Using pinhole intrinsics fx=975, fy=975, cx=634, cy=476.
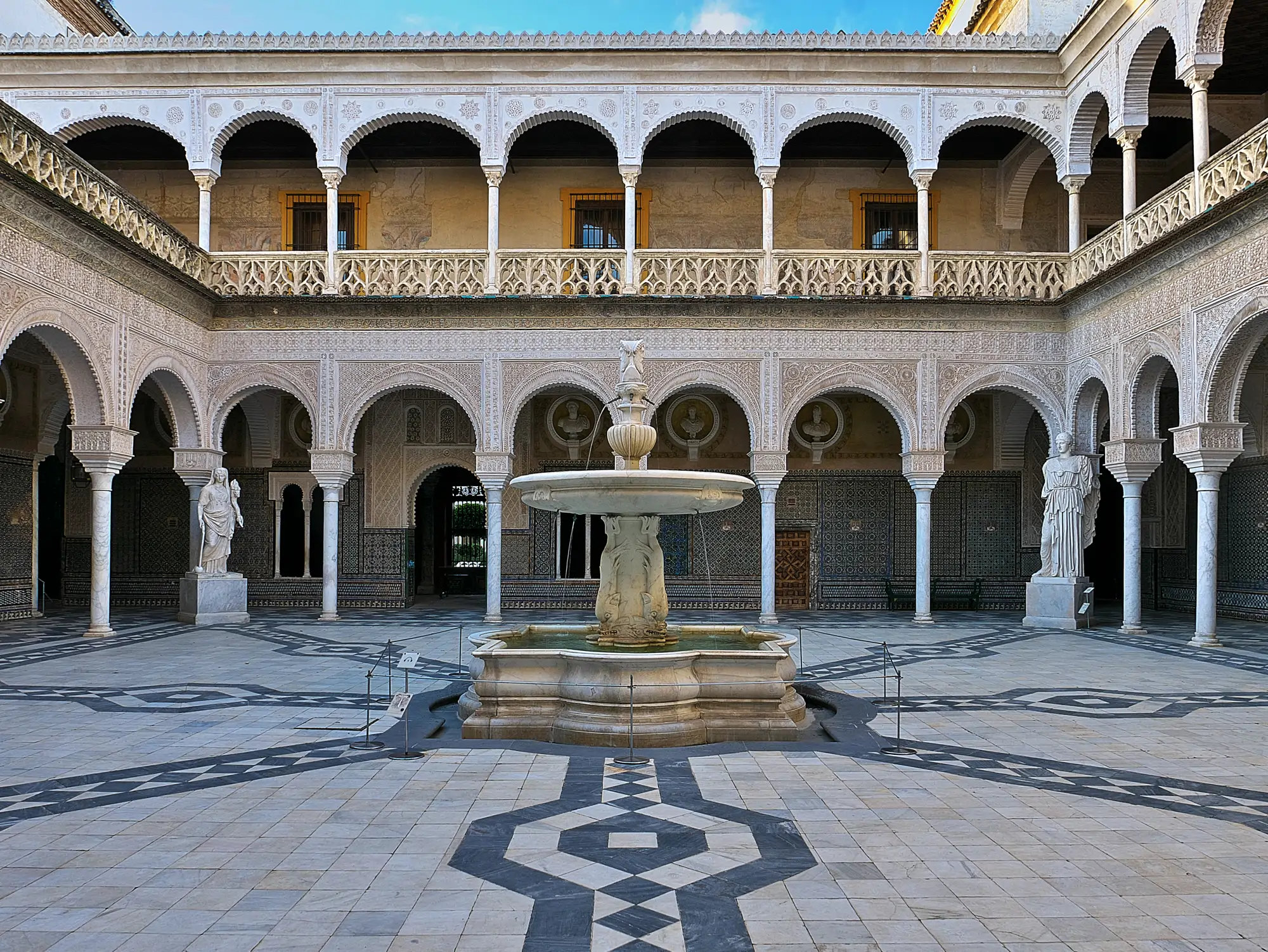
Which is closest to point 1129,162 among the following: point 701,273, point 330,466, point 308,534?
point 701,273

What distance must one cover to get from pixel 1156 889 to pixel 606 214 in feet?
44.7

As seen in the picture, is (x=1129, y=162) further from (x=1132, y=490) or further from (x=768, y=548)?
(x=768, y=548)

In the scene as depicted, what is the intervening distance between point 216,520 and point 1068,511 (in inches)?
448

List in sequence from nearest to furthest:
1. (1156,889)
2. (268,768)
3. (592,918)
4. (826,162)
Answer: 1. (592,918)
2. (1156,889)
3. (268,768)
4. (826,162)

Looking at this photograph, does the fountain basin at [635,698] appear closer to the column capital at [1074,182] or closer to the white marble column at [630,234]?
the white marble column at [630,234]

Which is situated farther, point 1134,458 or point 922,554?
point 922,554

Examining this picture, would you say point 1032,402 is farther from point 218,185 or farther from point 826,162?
point 218,185

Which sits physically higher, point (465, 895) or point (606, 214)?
point (606, 214)

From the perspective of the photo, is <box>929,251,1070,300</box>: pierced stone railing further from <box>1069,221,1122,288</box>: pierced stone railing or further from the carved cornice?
the carved cornice

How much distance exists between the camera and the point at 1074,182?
13422mm

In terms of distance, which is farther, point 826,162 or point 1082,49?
point 826,162

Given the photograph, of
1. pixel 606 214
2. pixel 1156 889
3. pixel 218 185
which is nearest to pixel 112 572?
pixel 218 185

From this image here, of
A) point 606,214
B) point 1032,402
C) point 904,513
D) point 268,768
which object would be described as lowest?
point 268,768

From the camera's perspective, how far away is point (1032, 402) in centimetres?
1364
